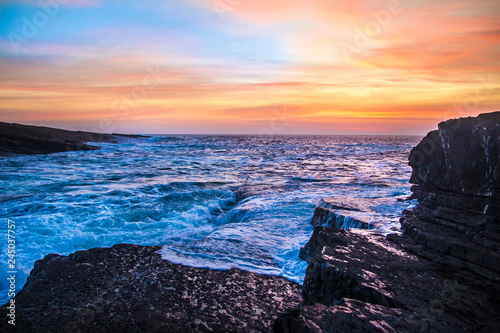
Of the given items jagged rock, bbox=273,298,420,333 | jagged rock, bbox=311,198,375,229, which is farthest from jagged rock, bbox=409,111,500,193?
jagged rock, bbox=273,298,420,333

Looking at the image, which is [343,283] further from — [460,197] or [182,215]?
[182,215]

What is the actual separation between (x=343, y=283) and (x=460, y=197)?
293 cm

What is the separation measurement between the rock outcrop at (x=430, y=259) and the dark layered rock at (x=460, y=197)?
12mm

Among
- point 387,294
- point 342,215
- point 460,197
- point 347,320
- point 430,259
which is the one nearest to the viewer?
point 347,320

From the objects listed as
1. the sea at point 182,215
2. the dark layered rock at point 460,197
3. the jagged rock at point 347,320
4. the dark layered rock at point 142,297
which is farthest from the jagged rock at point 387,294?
the sea at point 182,215

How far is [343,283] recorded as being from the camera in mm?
3090

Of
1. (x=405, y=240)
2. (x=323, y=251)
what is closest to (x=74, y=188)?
(x=323, y=251)

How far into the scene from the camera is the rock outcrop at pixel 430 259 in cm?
240

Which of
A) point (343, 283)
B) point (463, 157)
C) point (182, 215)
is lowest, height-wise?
point (182, 215)

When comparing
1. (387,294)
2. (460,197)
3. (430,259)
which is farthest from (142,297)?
(460,197)

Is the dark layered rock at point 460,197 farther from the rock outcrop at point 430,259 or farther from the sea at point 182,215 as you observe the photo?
the sea at point 182,215

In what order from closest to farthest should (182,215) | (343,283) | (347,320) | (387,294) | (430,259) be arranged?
(347,320), (387,294), (343,283), (430,259), (182,215)

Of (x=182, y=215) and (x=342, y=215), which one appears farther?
(x=182, y=215)

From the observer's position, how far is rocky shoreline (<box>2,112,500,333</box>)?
8.30 feet
